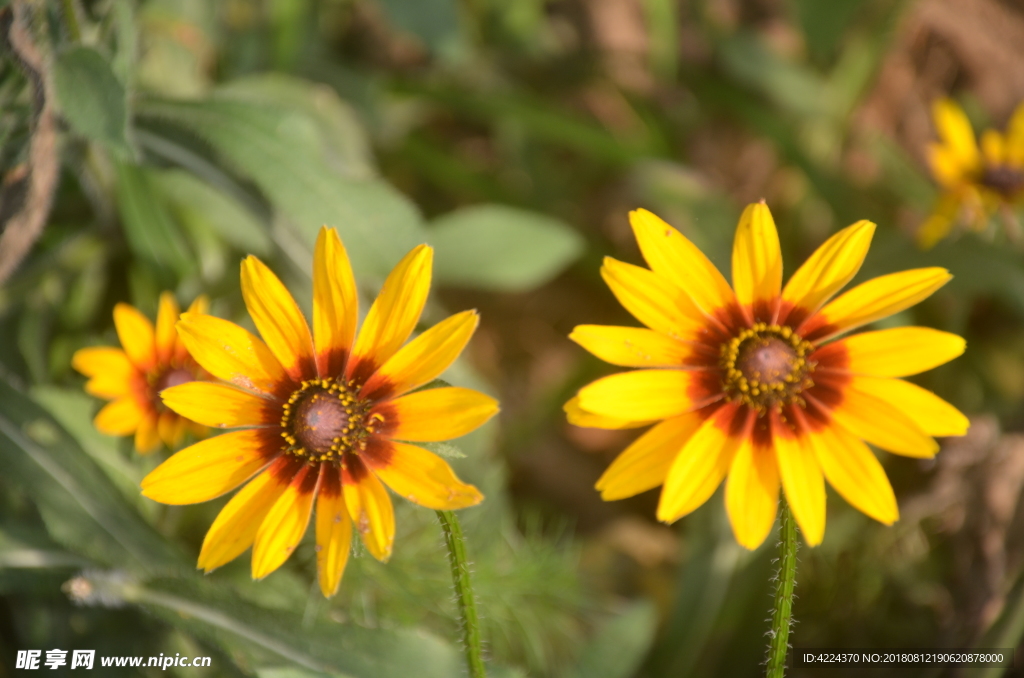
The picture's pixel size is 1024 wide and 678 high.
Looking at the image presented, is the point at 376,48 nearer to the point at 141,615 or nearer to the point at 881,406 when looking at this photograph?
the point at 141,615

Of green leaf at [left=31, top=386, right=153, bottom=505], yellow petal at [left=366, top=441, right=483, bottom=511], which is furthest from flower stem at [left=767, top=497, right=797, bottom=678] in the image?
green leaf at [left=31, top=386, right=153, bottom=505]

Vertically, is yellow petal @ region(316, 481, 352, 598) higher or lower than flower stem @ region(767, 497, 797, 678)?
higher

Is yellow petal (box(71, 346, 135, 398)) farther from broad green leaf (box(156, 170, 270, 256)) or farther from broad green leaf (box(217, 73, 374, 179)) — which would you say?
broad green leaf (box(217, 73, 374, 179))

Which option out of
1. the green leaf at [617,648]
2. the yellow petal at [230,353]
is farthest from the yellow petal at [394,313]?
the green leaf at [617,648]

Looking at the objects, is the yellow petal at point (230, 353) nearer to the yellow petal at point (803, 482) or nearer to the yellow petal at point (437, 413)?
the yellow petal at point (437, 413)

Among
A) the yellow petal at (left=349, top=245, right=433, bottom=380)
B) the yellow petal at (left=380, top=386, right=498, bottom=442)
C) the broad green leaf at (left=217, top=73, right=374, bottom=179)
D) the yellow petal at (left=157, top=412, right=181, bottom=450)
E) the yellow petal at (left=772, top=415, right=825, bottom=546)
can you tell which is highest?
the broad green leaf at (left=217, top=73, right=374, bottom=179)

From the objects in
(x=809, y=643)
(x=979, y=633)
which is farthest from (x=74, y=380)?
(x=979, y=633)
